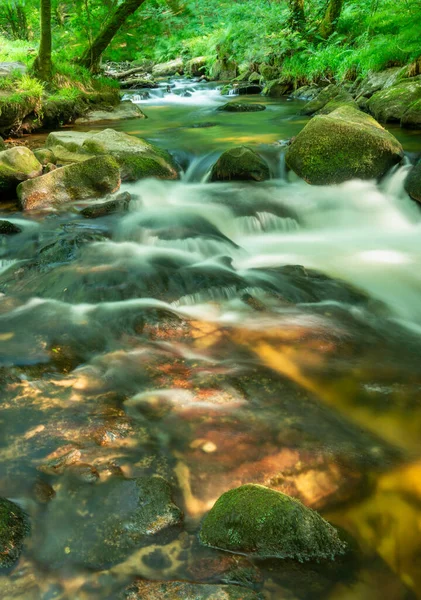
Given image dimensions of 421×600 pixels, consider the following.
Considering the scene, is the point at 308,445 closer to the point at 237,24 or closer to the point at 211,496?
the point at 211,496

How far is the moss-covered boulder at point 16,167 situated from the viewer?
6711 mm

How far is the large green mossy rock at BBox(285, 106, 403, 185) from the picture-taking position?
267 inches

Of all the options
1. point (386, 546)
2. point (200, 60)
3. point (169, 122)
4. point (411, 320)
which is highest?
point (200, 60)

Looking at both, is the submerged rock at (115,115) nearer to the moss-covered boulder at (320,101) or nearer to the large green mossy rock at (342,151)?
the moss-covered boulder at (320,101)

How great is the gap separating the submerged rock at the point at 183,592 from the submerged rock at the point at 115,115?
12449 millimetres

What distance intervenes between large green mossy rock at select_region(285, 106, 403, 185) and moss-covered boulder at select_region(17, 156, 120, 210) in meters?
3.04

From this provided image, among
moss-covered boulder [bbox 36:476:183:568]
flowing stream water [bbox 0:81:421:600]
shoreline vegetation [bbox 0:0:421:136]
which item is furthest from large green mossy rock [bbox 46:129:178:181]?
moss-covered boulder [bbox 36:476:183:568]

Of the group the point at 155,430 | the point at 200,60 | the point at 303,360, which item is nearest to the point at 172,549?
the point at 155,430

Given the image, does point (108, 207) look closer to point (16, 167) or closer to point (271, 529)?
point (16, 167)

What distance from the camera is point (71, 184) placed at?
6.61m

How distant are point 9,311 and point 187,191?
405 cm

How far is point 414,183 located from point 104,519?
6.31 m

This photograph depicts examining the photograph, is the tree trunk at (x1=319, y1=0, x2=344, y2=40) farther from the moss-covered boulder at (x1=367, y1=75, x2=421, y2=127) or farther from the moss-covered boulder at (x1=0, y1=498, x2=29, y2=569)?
the moss-covered boulder at (x1=0, y1=498, x2=29, y2=569)

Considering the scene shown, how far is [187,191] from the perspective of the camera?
24.3 ft
